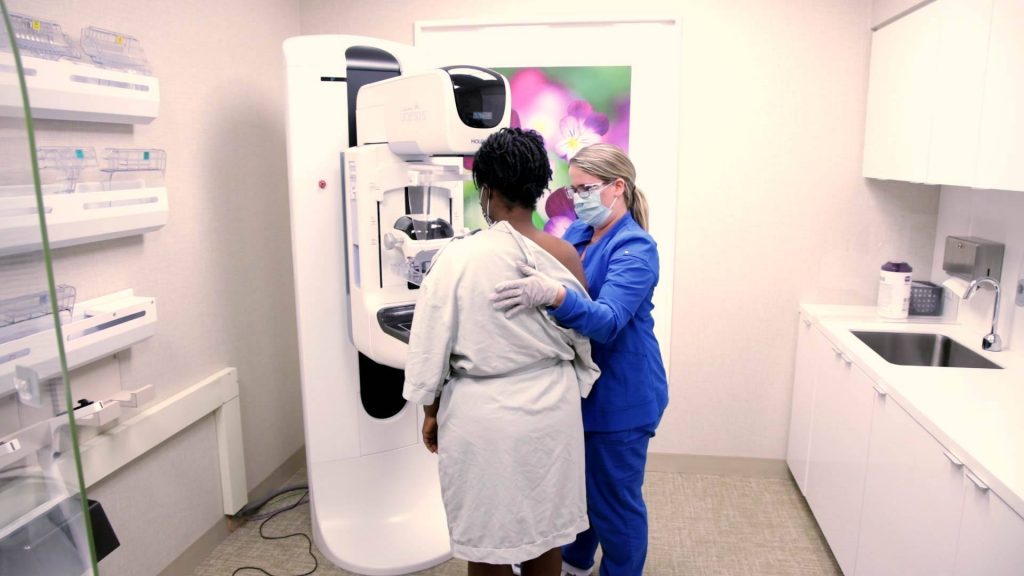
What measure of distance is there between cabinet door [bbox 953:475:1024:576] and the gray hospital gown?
2.87 feet

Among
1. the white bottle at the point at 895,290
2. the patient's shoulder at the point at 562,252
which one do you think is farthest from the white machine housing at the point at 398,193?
the white bottle at the point at 895,290

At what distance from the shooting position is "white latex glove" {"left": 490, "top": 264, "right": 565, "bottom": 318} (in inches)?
58.0

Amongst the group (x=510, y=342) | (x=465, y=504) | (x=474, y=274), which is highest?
Answer: (x=474, y=274)

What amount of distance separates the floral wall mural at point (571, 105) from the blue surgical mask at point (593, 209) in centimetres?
110

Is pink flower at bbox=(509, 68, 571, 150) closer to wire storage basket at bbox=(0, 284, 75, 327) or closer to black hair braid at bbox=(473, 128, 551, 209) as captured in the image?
black hair braid at bbox=(473, 128, 551, 209)

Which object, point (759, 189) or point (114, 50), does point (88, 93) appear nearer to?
point (114, 50)

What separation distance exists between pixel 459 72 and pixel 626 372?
0.96m

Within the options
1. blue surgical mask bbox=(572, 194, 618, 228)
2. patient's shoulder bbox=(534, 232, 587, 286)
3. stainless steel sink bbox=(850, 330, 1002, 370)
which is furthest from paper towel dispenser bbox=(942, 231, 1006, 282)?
patient's shoulder bbox=(534, 232, 587, 286)

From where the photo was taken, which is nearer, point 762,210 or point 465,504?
point 465,504

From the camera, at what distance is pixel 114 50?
1.90 meters

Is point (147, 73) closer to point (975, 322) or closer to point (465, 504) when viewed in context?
point (465, 504)

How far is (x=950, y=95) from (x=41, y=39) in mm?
2579

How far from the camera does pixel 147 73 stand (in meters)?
2.05

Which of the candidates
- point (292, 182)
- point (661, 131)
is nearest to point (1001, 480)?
point (661, 131)
